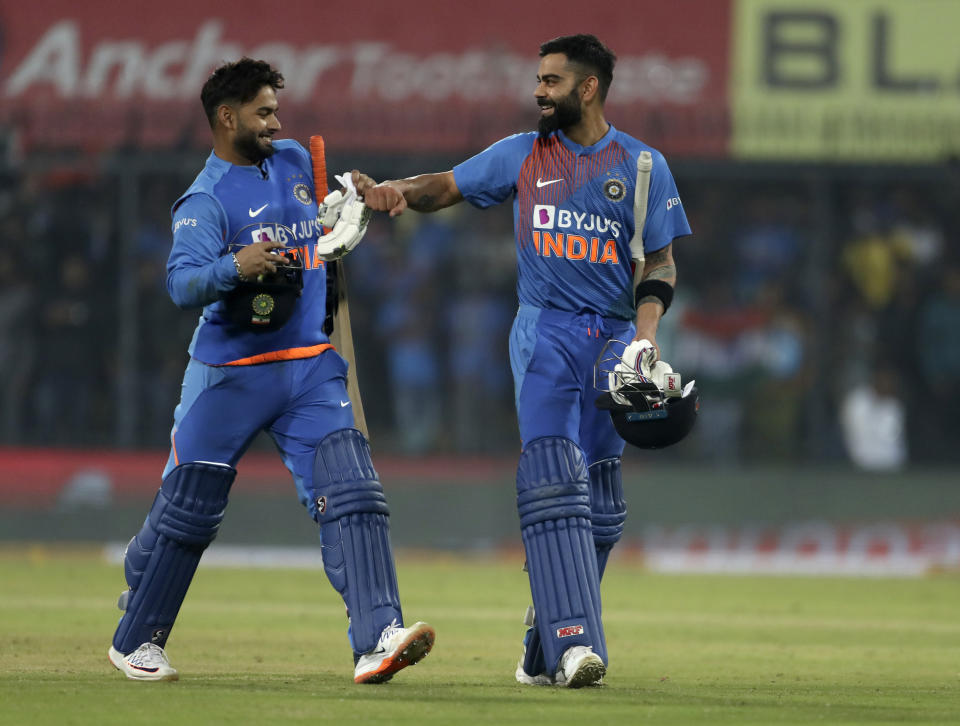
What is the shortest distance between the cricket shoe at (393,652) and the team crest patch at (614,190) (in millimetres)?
1827

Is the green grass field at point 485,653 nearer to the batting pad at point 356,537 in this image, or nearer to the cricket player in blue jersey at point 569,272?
the batting pad at point 356,537

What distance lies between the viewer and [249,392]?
658cm

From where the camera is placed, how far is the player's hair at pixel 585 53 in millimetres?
6758

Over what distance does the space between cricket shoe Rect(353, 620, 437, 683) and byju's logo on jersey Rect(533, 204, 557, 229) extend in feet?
5.37

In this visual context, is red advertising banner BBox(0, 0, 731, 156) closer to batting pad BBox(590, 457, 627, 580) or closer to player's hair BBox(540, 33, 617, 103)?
player's hair BBox(540, 33, 617, 103)

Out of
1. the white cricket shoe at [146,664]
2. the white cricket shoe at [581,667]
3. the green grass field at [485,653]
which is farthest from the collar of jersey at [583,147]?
the white cricket shoe at [146,664]

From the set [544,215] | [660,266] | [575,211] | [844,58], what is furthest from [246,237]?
[844,58]

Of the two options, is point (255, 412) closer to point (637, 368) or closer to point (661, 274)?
point (637, 368)

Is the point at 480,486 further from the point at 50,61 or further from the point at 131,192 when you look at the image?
the point at 50,61

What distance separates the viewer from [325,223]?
661cm

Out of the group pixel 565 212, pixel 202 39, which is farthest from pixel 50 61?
pixel 565 212

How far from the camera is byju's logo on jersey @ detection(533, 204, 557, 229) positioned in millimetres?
6750

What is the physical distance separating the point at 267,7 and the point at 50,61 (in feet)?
7.23

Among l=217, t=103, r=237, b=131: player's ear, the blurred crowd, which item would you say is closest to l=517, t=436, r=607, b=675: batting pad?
l=217, t=103, r=237, b=131: player's ear
